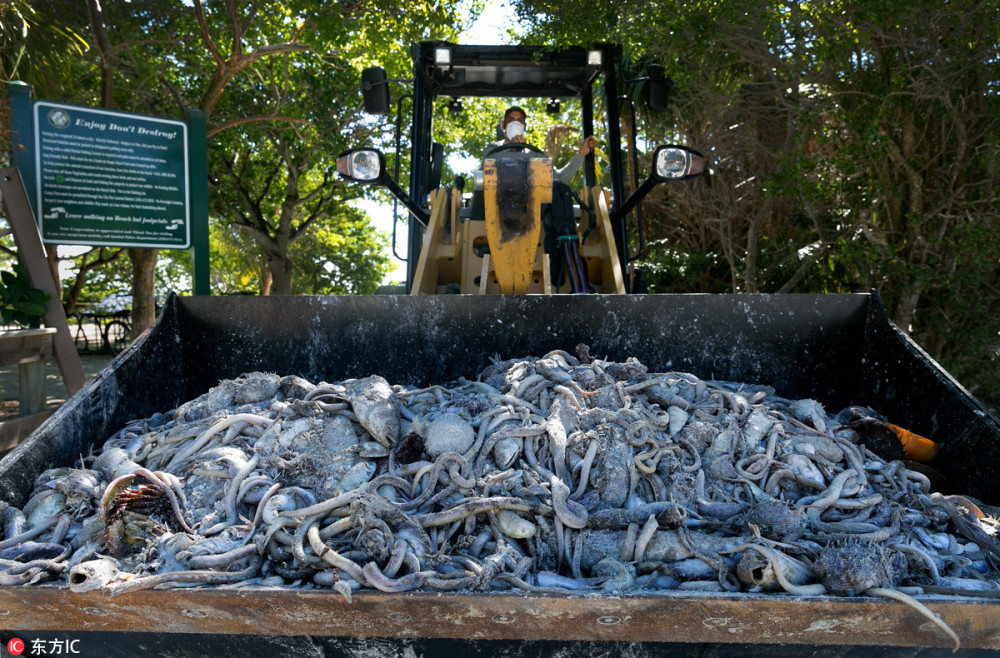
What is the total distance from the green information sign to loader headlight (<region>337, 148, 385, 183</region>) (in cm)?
199

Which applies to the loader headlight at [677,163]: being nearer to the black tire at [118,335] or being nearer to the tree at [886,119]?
the tree at [886,119]

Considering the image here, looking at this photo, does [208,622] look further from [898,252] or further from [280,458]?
[898,252]

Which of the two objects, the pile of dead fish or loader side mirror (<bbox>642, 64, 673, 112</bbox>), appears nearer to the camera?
the pile of dead fish

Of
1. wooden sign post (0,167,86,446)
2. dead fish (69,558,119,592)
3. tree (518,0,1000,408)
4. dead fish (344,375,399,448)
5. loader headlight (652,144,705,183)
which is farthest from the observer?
tree (518,0,1000,408)

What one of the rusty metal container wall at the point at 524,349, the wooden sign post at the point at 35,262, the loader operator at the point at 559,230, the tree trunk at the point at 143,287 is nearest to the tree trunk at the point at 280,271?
the tree trunk at the point at 143,287

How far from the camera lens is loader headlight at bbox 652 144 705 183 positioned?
143 inches

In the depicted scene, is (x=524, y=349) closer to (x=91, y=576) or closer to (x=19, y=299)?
(x=91, y=576)

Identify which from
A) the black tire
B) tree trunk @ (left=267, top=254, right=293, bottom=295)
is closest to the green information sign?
tree trunk @ (left=267, top=254, right=293, bottom=295)

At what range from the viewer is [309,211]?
1574cm

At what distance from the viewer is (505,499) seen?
215cm

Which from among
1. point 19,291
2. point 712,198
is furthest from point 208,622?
point 712,198

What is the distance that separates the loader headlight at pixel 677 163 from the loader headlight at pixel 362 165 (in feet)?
4.62

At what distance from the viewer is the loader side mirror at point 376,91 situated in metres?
4.49

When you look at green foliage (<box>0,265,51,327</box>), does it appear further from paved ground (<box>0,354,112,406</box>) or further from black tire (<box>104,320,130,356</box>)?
black tire (<box>104,320,130,356</box>)
